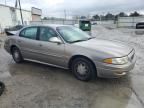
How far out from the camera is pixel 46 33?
484cm

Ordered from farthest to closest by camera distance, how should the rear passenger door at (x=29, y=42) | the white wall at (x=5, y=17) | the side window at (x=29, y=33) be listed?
the white wall at (x=5, y=17)
the side window at (x=29, y=33)
the rear passenger door at (x=29, y=42)

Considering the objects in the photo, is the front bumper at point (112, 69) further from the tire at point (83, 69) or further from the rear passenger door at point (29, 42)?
the rear passenger door at point (29, 42)

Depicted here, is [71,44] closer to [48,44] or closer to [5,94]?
[48,44]

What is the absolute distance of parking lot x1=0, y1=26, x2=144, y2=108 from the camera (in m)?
3.18

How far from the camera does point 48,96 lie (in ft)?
11.4

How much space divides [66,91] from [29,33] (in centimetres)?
268

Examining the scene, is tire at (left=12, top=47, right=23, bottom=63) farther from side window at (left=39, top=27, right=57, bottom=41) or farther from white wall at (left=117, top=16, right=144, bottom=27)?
white wall at (left=117, top=16, right=144, bottom=27)

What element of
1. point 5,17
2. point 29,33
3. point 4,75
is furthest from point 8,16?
point 4,75

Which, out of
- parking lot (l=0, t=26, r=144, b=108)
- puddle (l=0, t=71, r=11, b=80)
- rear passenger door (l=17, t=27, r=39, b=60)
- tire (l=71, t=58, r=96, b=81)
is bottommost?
parking lot (l=0, t=26, r=144, b=108)

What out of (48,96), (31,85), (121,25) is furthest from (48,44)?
(121,25)

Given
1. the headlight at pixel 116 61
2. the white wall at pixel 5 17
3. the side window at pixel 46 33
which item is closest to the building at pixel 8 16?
the white wall at pixel 5 17

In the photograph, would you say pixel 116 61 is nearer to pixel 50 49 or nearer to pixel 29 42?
pixel 50 49

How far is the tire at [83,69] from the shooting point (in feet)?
13.0

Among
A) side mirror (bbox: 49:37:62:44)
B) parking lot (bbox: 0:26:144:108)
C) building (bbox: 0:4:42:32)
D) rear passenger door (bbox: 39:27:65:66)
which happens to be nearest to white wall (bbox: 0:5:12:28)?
building (bbox: 0:4:42:32)
